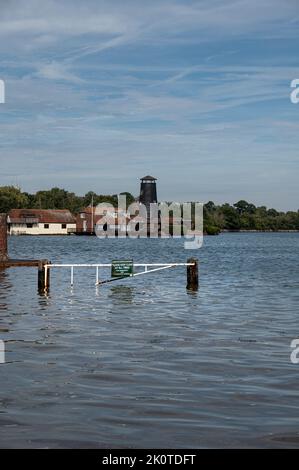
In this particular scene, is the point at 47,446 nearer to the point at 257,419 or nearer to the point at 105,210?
the point at 257,419

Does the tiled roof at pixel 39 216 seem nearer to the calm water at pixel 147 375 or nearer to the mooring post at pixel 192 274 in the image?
the mooring post at pixel 192 274

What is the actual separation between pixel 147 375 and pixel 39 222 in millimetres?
178237

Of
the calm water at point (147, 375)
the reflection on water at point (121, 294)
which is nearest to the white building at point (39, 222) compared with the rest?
the reflection on water at point (121, 294)

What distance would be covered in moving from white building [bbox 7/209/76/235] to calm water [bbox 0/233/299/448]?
161 m

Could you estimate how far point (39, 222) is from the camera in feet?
626

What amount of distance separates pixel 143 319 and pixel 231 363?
330 inches

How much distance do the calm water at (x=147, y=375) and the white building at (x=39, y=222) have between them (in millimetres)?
161214

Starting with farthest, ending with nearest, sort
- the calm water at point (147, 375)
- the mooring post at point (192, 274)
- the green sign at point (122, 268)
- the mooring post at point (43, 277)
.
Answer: the mooring post at point (192, 274) → the green sign at point (122, 268) → the mooring post at point (43, 277) → the calm water at point (147, 375)

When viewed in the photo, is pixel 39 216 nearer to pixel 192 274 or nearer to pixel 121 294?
pixel 192 274

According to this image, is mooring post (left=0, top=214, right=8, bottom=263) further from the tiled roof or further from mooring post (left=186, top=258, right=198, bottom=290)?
the tiled roof

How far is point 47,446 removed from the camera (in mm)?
10102

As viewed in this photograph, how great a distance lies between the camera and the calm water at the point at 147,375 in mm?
10922

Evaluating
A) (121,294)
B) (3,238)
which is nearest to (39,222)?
(3,238)
